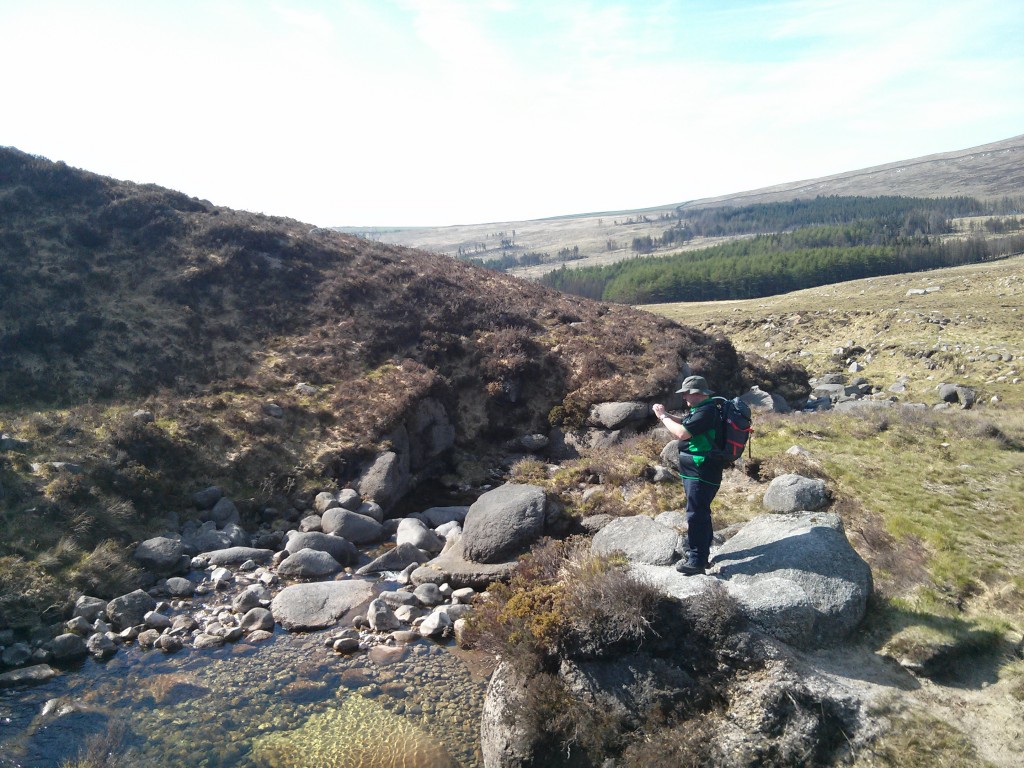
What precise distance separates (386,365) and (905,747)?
2143 cm

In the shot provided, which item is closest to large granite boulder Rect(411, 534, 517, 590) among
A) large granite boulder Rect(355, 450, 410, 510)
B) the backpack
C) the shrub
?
the shrub

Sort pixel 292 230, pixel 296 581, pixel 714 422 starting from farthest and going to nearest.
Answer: pixel 292 230, pixel 296 581, pixel 714 422

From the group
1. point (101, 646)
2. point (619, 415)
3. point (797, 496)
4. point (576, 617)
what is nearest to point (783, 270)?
point (619, 415)

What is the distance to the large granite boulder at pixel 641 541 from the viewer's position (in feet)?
32.3

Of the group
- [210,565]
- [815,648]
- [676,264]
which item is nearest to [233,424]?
[210,565]

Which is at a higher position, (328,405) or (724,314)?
(328,405)

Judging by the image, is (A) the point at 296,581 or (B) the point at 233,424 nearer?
(A) the point at 296,581

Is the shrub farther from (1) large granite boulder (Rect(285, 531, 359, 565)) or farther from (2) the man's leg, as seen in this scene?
(1) large granite boulder (Rect(285, 531, 359, 565))

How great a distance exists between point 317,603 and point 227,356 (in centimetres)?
1444

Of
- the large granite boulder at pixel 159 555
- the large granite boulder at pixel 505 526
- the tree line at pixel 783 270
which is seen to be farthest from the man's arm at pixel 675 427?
the tree line at pixel 783 270

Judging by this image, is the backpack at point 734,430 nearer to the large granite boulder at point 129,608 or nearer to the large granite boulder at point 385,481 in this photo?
the large granite boulder at point 129,608

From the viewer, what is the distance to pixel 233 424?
1947cm

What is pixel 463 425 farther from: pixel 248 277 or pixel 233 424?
pixel 248 277

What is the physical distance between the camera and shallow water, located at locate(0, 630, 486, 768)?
327 inches
